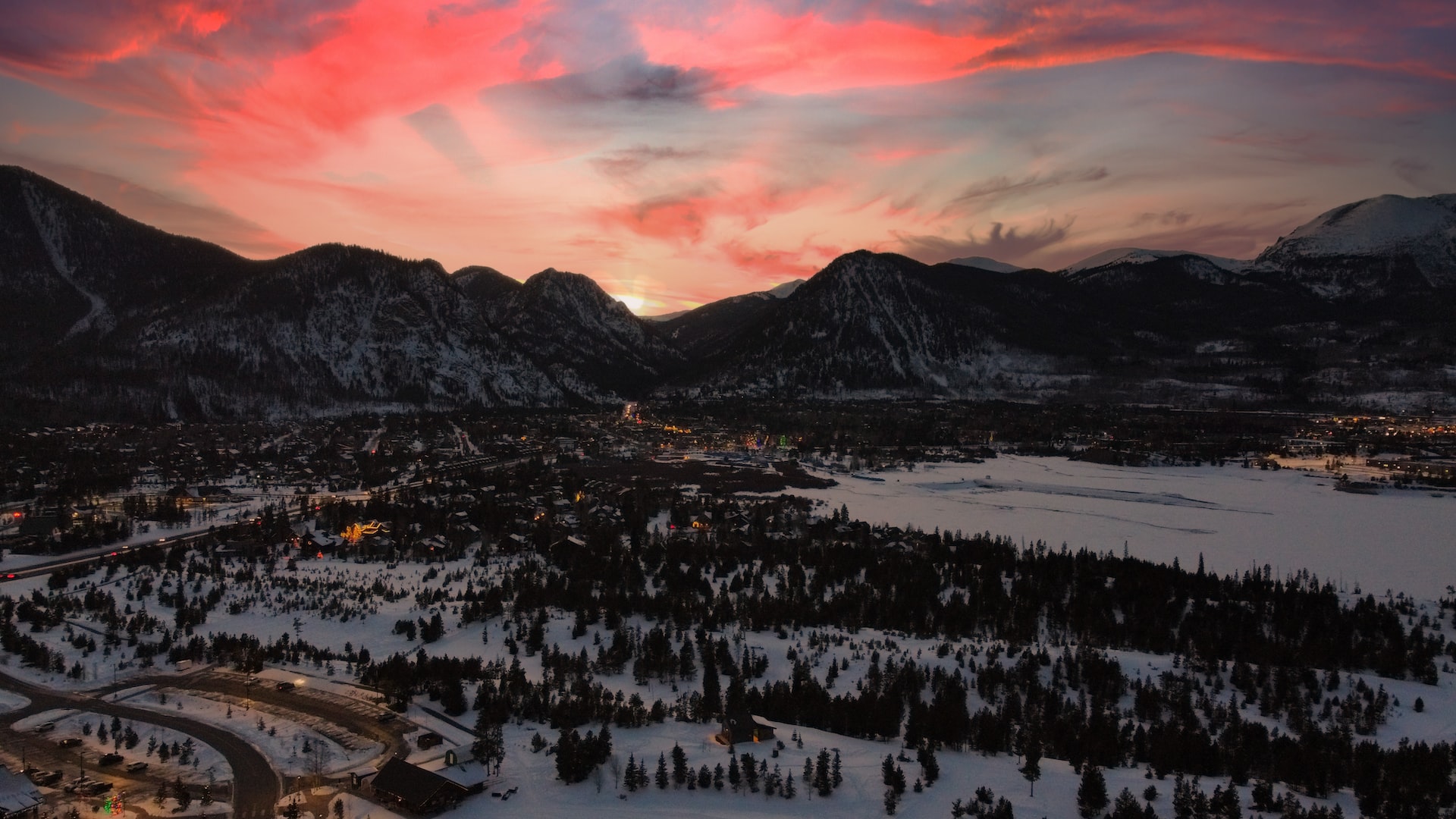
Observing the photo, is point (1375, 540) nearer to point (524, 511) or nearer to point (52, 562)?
point (524, 511)

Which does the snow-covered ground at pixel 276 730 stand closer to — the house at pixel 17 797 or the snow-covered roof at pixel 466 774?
the snow-covered roof at pixel 466 774

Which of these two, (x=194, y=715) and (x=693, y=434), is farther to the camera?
(x=693, y=434)

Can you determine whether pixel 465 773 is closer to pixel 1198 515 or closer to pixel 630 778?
pixel 630 778

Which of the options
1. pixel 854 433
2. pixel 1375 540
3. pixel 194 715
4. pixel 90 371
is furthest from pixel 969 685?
pixel 90 371

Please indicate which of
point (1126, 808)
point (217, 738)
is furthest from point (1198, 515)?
point (217, 738)

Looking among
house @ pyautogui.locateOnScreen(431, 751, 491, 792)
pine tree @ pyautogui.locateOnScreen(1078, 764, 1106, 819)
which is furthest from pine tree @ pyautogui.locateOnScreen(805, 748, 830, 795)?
house @ pyautogui.locateOnScreen(431, 751, 491, 792)

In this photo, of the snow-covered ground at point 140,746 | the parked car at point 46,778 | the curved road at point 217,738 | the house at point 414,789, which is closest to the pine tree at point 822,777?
the house at point 414,789
